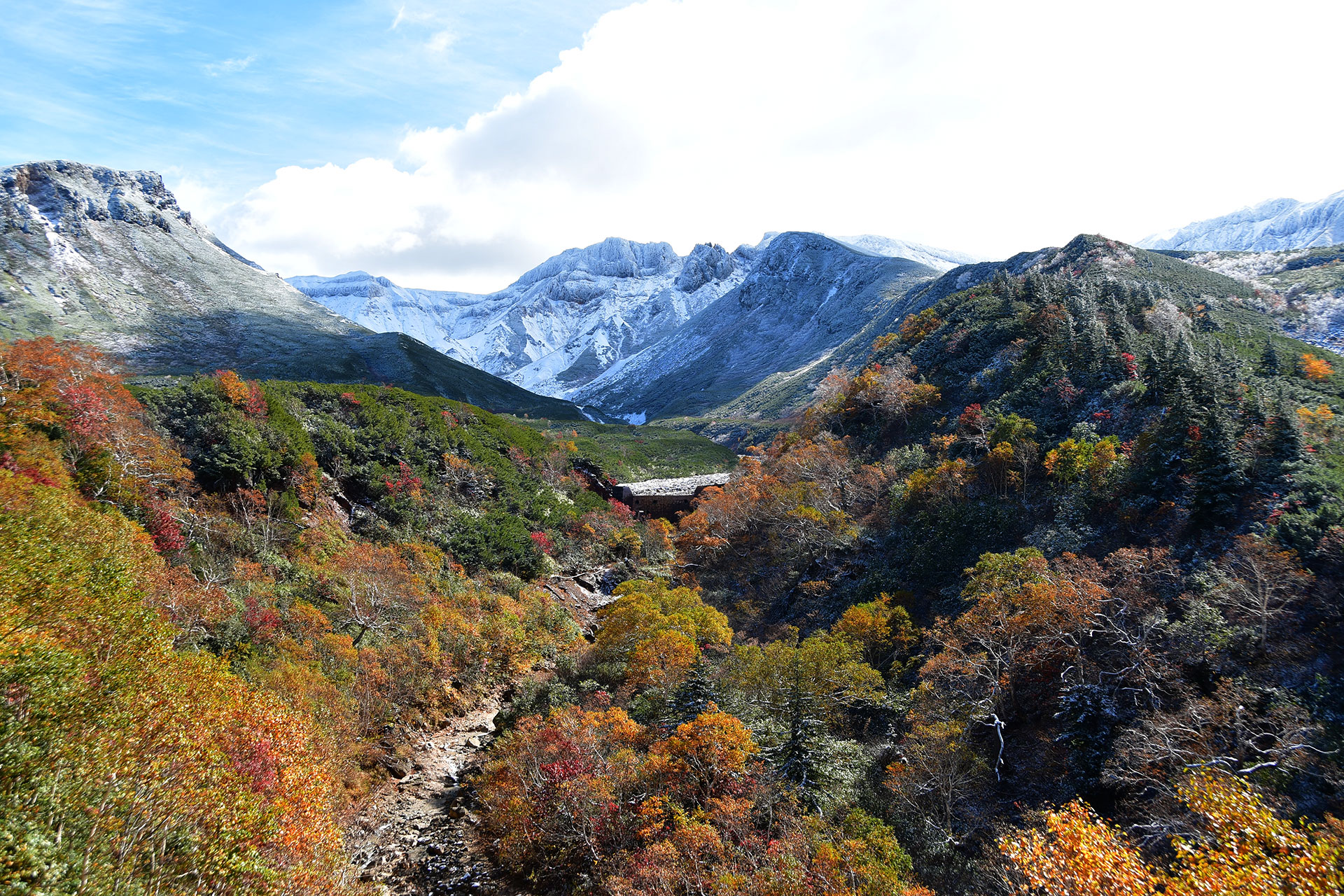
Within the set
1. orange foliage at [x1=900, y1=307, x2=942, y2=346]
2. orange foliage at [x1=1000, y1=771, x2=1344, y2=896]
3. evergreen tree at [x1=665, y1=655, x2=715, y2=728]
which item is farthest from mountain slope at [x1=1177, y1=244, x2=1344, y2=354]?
evergreen tree at [x1=665, y1=655, x2=715, y2=728]

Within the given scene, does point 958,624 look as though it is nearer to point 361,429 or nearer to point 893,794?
point 893,794

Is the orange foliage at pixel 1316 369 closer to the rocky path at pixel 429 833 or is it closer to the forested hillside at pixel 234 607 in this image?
the forested hillside at pixel 234 607

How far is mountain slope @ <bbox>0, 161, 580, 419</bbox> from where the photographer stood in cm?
9256

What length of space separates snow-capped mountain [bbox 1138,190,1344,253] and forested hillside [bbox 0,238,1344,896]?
15893 cm

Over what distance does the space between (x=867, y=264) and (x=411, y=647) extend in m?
189

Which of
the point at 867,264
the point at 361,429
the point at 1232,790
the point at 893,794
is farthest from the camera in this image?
the point at 867,264

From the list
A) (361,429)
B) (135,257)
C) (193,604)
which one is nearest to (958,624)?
(193,604)

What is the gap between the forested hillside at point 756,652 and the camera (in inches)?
494

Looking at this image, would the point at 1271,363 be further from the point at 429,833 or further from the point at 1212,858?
the point at 429,833

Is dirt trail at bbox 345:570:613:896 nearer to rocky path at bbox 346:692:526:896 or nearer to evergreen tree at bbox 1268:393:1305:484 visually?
rocky path at bbox 346:692:526:896

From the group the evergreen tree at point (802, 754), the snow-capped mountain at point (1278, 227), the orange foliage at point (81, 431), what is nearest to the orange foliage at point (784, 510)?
the evergreen tree at point (802, 754)

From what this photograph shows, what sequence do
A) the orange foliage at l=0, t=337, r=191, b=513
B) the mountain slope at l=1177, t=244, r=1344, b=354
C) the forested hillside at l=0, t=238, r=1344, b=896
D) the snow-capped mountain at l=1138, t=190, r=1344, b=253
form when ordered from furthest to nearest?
1. the snow-capped mountain at l=1138, t=190, r=1344, b=253
2. the mountain slope at l=1177, t=244, r=1344, b=354
3. the orange foliage at l=0, t=337, r=191, b=513
4. the forested hillside at l=0, t=238, r=1344, b=896

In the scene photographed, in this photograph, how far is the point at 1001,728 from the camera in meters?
19.6

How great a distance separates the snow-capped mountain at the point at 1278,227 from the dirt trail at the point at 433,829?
7337 inches
